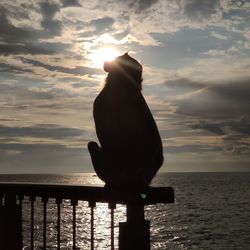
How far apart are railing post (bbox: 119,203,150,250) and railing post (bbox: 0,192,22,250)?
1747 millimetres

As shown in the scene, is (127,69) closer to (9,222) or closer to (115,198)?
(115,198)

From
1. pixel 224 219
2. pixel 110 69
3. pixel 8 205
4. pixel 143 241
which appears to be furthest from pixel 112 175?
pixel 224 219

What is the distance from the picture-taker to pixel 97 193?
3432 millimetres

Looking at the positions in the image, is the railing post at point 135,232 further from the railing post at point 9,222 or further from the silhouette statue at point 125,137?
the railing post at point 9,222

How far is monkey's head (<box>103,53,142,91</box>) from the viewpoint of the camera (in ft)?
11.3

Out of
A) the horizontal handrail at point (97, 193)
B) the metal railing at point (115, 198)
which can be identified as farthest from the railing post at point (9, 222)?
the horizontal handrail at point (97, 193)

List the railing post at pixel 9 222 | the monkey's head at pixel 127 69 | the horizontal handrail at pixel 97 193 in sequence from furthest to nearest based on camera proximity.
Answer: the railing post at pixel 9 222 → the monkey's head at pixel 127 69 → the horizontal handrail at pixel 97 193

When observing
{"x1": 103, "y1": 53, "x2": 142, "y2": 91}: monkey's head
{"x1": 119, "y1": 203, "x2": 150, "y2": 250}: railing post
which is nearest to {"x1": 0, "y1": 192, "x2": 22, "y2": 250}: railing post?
{"x1": 119, "y1": 203, "x2": 150, "y2": 250}: railing post

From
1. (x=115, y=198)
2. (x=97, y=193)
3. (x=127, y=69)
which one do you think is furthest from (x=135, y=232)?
(x=127, y=69)

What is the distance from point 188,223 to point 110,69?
4606 centimetres

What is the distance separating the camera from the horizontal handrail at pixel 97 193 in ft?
10.4

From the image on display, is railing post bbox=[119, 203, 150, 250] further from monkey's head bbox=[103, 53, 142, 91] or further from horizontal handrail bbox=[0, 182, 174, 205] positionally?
monkey's head bbox=[103, 53, 142, 91]

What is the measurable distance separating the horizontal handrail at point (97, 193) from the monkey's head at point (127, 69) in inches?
30.9

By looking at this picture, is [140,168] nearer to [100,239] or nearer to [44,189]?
[44,189]
